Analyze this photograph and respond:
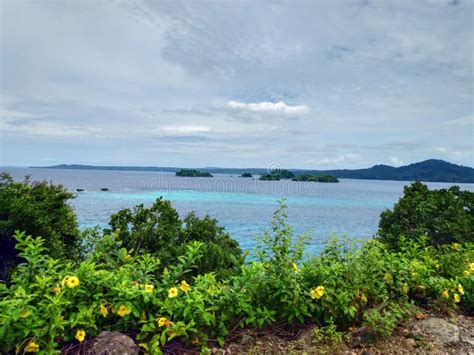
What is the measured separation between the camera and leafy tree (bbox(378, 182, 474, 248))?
10.6 metres

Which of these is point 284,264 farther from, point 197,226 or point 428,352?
point 197,226

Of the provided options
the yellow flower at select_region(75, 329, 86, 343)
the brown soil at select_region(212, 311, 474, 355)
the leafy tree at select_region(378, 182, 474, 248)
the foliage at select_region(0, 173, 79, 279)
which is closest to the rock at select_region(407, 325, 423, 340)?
the brown soil at select_region(212, 311, 474, 355)

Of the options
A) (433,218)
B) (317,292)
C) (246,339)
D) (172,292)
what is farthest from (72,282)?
(433,218)

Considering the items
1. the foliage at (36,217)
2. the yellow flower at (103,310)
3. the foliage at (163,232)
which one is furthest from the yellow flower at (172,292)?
the foliage at (36,217)

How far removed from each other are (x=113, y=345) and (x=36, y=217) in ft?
19.6

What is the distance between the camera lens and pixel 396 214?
11461 mm

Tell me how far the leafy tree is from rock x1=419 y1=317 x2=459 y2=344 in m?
8.22

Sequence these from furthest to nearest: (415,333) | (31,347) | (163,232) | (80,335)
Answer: (163,232), (415,333), (80,335), (31,347)

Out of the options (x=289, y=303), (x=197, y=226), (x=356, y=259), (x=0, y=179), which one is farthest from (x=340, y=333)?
(x=0, y=179)

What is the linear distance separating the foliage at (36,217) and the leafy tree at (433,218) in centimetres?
992

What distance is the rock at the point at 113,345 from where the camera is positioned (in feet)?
7.02

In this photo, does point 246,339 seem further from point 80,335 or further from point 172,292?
point 80,335

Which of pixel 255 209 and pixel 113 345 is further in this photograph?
pixel 255 209

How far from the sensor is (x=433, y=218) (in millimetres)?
10992
